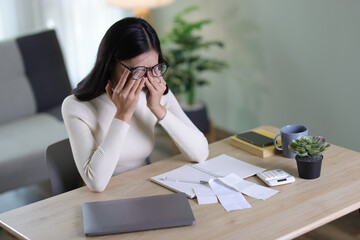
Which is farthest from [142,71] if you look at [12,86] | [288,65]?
[12,86]

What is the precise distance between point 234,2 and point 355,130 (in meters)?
1.25

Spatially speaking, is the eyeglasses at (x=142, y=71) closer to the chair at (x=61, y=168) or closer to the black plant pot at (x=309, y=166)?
the chair at (x=61, y=168)

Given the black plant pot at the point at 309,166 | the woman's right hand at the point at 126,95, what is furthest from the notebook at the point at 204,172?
the woman's right hand at the point at 126,95

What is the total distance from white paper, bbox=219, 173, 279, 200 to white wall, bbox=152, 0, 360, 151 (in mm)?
1570

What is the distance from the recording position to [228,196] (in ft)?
5.30

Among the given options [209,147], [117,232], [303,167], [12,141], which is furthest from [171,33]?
[117,232]

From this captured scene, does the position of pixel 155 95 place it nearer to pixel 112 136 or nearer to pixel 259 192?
pixel 112 136

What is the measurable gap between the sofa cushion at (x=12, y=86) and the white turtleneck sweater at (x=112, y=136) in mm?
1681

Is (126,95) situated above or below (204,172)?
above

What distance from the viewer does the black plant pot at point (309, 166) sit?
1679 mm

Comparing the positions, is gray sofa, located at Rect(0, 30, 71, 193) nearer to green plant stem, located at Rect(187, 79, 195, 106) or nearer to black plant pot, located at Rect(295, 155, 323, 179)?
green plant stem, located at Rect(187, 79, 195, 106)

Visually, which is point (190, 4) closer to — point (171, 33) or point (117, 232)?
point (171, 33)

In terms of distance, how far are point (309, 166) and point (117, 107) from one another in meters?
0.68

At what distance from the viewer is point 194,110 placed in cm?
377
